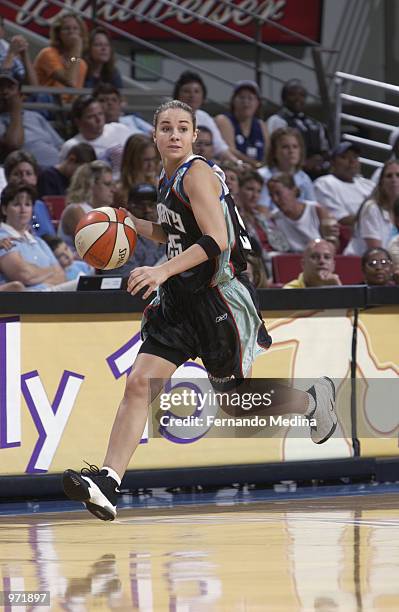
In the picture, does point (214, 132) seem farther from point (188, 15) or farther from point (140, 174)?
point (188, 15)

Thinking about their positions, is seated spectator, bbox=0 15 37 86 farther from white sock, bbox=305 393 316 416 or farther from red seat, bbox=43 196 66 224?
white sock, bbox=305 393 316 416

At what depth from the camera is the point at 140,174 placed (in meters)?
10.6

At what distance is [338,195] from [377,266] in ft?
10.3

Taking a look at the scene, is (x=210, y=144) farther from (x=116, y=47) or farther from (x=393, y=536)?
(x=393, y=536)

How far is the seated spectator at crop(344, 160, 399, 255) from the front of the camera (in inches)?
442

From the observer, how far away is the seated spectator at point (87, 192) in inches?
399

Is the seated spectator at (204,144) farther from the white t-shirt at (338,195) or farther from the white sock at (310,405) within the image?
the white sock at (310,405)

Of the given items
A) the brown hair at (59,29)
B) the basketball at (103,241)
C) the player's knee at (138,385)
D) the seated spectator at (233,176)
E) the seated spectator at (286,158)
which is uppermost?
the brown hair at (59,29)

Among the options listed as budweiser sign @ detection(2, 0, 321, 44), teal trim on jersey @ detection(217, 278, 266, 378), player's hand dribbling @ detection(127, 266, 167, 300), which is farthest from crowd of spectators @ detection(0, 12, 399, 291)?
player's hand dribbling @ detection(127, 266, 167, 300)

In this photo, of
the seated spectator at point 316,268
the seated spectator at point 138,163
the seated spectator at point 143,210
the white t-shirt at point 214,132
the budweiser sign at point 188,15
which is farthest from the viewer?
the budweiser sign at point 188,15

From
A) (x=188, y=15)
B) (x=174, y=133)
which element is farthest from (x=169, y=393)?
(x=188, y=15)

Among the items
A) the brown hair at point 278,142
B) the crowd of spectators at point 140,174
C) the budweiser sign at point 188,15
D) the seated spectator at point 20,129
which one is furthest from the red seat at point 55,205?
the budweiser sign at point 188,15

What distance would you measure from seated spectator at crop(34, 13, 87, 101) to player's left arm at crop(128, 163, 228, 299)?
22.5 feet

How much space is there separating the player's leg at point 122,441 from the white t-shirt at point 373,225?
208 inches
